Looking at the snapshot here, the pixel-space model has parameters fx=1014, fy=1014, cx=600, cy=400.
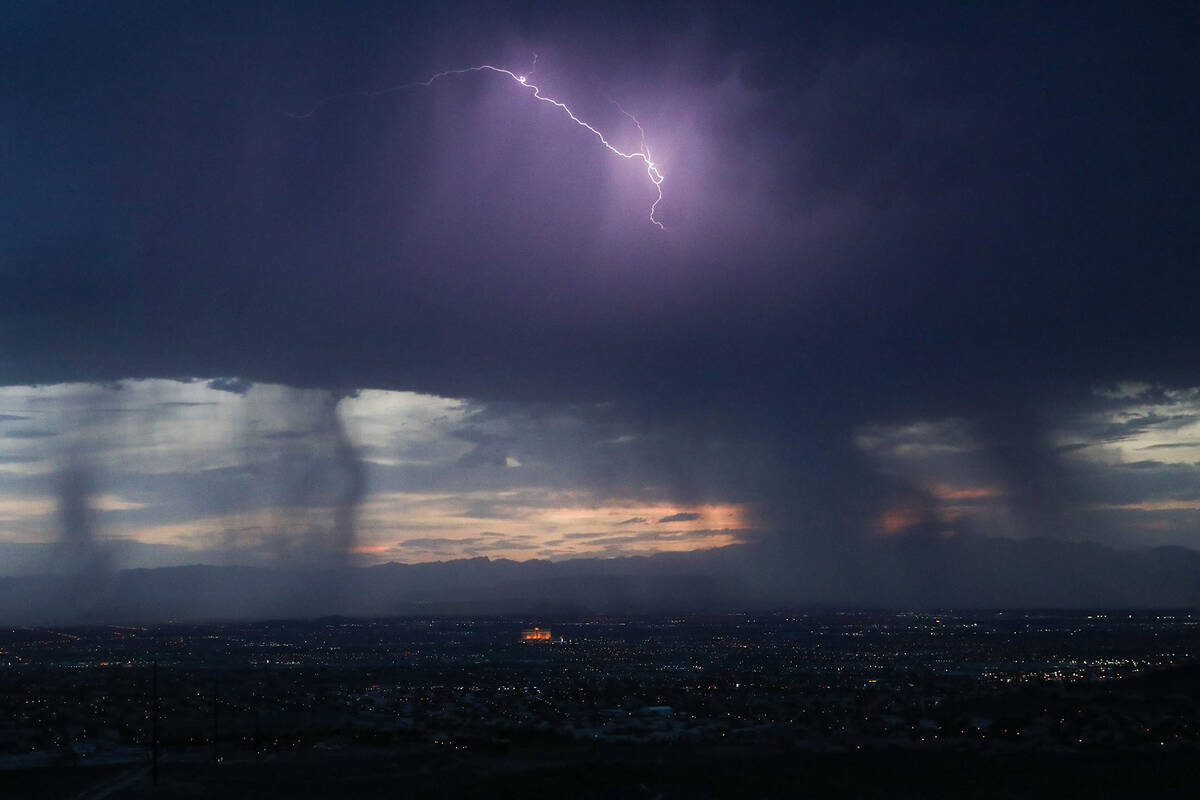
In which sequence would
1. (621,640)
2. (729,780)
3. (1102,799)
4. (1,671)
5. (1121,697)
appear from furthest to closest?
(621,640) < (1,671) < (1121,697) < (729,780) < (1102,799)

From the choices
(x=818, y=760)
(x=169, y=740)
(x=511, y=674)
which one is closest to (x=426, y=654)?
(x=511, y=674)

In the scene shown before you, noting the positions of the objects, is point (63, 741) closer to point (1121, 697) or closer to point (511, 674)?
point (511, 674)

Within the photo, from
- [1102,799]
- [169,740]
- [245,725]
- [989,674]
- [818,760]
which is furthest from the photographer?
[989,674]

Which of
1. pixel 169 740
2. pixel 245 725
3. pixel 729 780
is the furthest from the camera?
pixel 245 725

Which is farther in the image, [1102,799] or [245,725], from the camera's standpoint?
[245,725]

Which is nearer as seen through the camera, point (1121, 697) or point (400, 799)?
point (400, 799)

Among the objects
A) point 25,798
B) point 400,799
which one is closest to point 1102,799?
point 400,799

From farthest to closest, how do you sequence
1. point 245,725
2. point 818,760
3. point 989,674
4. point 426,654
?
point 426,654 → point 989,674 → point 245,725 → point 818,760

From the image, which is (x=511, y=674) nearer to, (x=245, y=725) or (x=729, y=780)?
(x=245, y=725)
